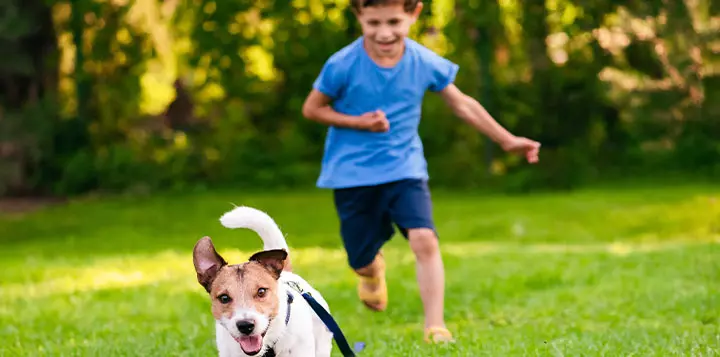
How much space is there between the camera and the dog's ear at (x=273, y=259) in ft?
14.6

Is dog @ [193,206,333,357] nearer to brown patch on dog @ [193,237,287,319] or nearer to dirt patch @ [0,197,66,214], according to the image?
brown patch on dog @ [193,237,287,319]

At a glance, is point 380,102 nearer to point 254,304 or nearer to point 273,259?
point 273,259

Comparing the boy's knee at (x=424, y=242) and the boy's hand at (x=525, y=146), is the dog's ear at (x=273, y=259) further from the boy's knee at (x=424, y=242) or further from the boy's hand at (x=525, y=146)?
the boy's hand at (x=525, y=146)

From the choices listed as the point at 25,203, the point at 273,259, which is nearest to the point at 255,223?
the point at 273,259

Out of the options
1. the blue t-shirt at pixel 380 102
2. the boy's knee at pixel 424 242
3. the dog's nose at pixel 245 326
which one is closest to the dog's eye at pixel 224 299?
the dog's nose at pixel 245 326

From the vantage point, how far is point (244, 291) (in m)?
4.27

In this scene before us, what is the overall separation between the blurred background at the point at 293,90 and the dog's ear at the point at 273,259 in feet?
41.3

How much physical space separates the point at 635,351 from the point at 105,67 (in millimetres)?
14268

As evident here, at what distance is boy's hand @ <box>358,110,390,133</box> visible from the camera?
6.21 meters

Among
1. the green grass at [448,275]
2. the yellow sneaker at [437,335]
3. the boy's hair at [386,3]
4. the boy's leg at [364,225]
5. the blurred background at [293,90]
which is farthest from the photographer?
the blurred background at [293,90]

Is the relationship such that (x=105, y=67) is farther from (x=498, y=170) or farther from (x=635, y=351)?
(x=635, y=351)

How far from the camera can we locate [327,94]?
6488 millimetres

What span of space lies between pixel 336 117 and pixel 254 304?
230 centimetres

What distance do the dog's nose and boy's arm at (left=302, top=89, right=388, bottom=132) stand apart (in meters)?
2.25
